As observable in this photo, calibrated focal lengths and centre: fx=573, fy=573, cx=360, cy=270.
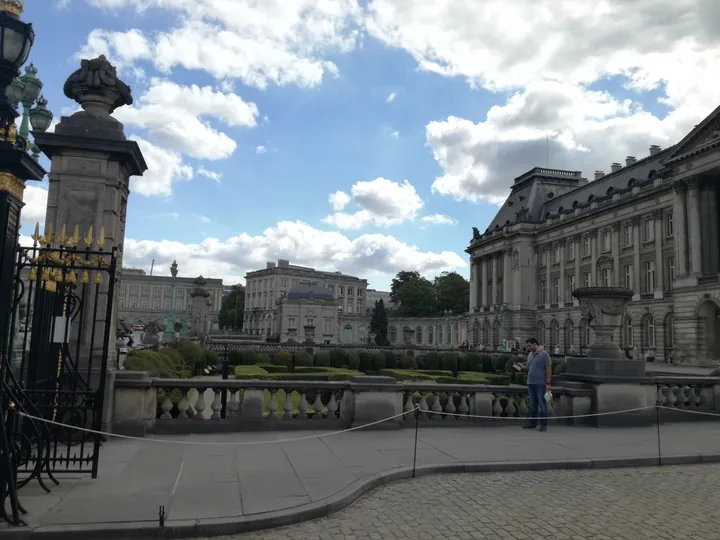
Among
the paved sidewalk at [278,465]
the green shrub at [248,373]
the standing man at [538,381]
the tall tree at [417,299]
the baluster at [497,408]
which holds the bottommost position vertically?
the paved sidewalk at [278,465]

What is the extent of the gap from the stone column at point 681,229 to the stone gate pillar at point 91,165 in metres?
47.9

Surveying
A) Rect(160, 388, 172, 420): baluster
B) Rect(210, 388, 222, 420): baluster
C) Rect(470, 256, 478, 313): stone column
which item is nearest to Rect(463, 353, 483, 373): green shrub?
Rect(210, 388, 222, 420): baluster

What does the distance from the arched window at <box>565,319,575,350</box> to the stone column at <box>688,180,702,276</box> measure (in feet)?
69.2

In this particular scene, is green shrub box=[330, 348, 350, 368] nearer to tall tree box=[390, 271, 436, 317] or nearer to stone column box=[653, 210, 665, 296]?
stone column box=[653, 210, 665, 296]

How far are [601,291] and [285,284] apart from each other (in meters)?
117

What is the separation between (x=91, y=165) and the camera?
930 centimetres

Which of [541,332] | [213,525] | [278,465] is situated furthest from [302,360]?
[541,332]

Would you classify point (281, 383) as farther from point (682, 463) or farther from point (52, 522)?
point (682, 463)

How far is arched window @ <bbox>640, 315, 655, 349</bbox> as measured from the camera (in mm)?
52875

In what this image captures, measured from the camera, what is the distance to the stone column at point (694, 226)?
4525 centimetres

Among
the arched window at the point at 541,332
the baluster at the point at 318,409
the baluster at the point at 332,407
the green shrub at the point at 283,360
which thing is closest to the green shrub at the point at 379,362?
the green shrub at the point at 283,360

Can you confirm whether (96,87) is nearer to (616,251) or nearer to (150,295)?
(616,251)

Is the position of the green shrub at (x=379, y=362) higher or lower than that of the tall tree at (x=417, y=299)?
lower

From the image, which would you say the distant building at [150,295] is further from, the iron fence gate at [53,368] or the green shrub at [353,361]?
the iron fence gate at [53,368]
